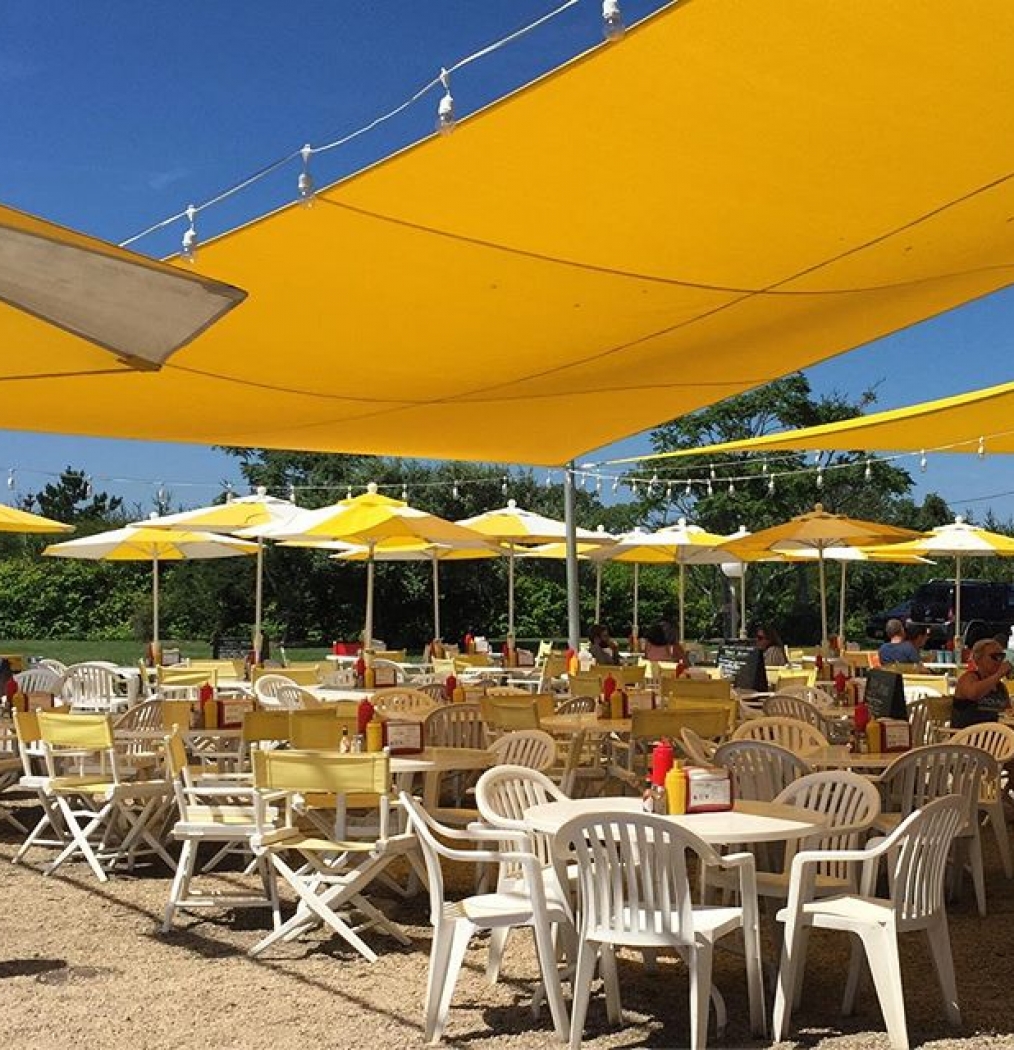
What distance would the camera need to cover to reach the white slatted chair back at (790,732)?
7.82m

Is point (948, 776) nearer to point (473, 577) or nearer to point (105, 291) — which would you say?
point (105, 291)

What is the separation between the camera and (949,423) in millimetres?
11016

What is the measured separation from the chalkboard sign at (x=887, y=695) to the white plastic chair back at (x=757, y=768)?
5.11ft

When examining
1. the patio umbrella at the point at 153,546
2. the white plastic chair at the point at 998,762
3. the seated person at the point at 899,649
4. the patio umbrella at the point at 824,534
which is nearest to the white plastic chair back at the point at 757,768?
the white plastic chair at the point at 998,762

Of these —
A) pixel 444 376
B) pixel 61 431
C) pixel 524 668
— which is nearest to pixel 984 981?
pixel 444 376

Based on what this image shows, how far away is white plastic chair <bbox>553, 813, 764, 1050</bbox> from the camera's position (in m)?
4.76

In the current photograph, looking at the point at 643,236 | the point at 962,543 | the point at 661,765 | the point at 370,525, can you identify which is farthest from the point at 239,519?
the point at 661,765

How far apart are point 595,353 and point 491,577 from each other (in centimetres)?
2160

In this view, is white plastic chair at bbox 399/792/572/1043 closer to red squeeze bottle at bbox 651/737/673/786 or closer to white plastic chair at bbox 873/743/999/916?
red squeeze bottle at bbox 651/737/673/786

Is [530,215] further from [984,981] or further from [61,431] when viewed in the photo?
[61,431]

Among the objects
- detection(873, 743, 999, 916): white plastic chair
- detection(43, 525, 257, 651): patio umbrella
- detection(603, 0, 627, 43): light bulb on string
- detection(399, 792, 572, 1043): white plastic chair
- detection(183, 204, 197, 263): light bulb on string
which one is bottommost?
detection(399, 792, 572, 1043): white plastic chair

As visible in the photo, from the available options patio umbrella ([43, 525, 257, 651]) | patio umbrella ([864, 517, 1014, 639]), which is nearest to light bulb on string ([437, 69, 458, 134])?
patio umbrella ([43, 525, 257, 651])

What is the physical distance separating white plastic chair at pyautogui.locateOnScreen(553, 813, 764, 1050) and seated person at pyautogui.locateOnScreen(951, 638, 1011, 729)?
14.9ft

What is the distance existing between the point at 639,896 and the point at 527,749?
2461 millimetres
